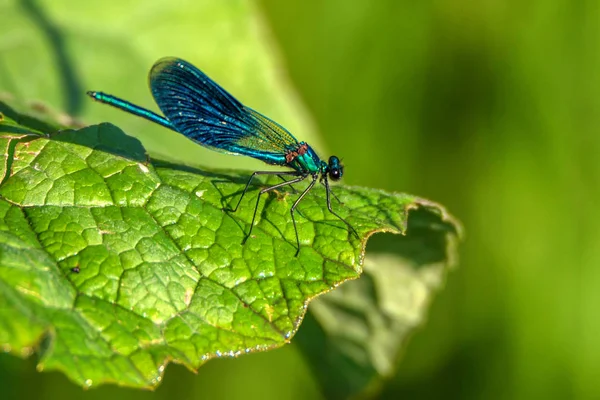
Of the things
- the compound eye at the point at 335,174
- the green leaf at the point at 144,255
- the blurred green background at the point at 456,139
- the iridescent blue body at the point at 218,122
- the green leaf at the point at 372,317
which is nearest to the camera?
the green leaf at the point at 144,255

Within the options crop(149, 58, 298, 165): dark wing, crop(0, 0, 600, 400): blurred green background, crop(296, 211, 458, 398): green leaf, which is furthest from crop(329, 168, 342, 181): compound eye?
crop(296, 211, 458, 398): green leaf

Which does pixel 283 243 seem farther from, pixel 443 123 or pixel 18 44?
pixel 443 123

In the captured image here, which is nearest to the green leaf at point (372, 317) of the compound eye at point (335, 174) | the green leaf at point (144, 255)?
the green leaf at point (144, 255)

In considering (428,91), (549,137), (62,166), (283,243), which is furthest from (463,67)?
(62,166)

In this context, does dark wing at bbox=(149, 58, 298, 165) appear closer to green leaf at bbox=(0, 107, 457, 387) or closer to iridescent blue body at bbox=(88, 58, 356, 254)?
iridescent blue body at bbox=(88, 58, 356, 254)

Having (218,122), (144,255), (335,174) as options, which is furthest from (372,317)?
(144,255)

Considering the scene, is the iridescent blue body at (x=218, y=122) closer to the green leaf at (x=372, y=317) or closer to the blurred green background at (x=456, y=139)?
the blurred green background at (x=456, y=139)
